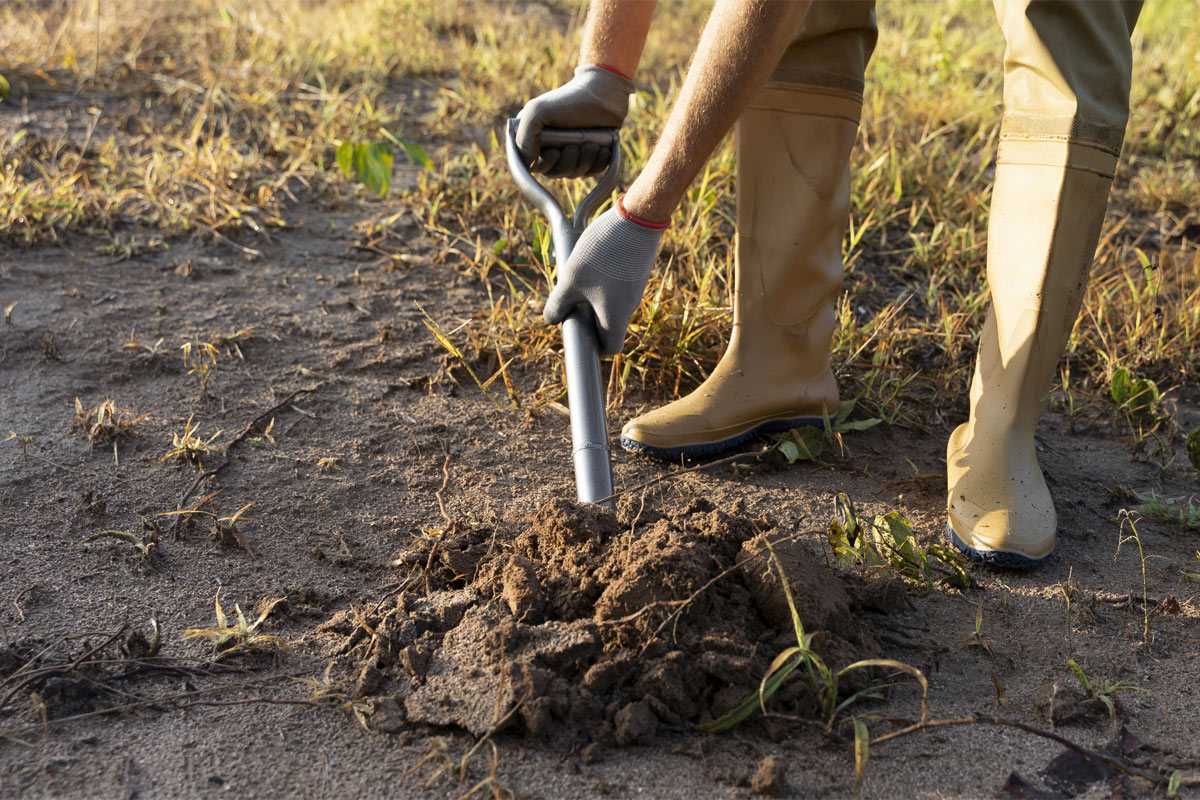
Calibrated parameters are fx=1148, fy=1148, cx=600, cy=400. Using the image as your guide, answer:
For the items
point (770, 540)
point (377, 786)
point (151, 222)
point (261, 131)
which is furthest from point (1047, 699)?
point (261, 131)

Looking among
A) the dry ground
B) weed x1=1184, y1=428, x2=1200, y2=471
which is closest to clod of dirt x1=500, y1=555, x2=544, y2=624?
the dry ground

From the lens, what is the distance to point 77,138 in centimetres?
359

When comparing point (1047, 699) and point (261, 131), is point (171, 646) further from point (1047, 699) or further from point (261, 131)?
point (261, 131)

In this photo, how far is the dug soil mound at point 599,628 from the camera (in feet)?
5.26

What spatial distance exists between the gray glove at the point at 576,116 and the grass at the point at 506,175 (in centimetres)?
39

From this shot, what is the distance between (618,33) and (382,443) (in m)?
0.97

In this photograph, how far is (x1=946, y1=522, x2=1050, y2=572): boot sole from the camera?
2.07 m

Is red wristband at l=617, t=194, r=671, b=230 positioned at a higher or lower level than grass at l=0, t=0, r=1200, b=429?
higher

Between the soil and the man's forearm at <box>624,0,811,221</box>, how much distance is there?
57cm

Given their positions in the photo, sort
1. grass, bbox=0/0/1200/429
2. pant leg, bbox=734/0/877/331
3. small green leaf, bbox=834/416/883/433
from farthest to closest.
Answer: grass, bbox=0/0/1200/429, small green leaf, bbox=834/416/883/433, pant leg, bbox=734/0/877/331

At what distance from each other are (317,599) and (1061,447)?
1660 mm

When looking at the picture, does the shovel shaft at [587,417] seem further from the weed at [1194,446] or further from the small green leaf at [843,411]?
the weed at [1194,446]

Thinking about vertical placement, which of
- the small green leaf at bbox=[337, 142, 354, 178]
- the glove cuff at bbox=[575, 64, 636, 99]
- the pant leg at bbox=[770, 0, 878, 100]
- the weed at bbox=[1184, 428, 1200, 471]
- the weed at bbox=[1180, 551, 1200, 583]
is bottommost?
the weed at bbox=[1180, 551, 1200, 583]

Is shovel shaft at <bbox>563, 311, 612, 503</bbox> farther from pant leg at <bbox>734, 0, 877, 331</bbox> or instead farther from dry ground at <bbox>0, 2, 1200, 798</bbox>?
pant leg at <bbox>734, 0, 877, 331</bbox>
